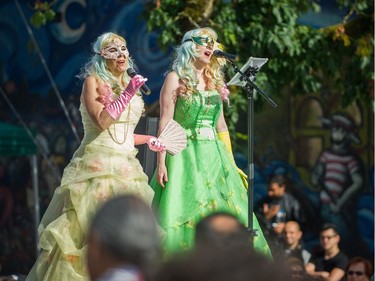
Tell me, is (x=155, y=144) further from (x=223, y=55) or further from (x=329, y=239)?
(x=329, y=239)

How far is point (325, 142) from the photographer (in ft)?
40.6

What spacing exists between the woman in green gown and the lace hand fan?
73 mm

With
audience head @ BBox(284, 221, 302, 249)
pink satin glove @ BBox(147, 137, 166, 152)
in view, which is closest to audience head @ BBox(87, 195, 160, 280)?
pink satin glove @ BBox(147, 137, 166, 152)

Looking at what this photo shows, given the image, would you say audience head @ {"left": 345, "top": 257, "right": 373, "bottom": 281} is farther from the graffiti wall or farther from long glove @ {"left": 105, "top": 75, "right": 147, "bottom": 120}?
the graffiti wall

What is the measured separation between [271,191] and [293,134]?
8.32 feet

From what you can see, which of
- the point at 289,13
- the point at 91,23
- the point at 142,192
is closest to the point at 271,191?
the point at 289,13

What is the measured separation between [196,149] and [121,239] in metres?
3.98

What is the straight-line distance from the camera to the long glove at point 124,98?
257 inches

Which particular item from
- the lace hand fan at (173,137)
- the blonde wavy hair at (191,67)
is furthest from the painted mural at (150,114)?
the lace hand fan at (173,137)

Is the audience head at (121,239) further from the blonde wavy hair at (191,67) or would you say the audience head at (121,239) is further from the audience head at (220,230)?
the blonde wavy hair at (191,67)

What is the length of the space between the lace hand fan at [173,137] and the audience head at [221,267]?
12.6 feet

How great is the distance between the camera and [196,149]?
7.33m

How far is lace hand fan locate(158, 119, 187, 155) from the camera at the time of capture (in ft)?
23.4

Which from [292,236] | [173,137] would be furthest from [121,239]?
[292,236]
